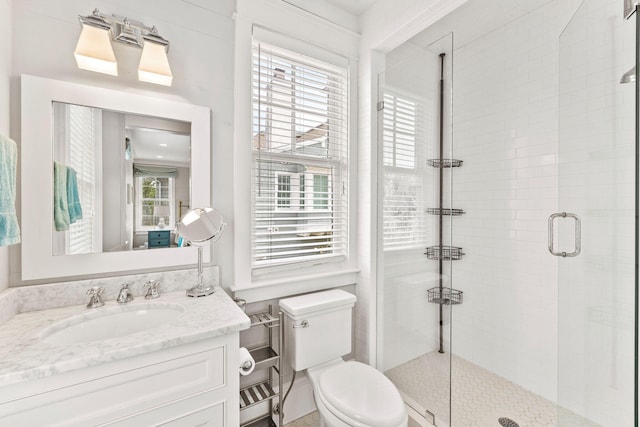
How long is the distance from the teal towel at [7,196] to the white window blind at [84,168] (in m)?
0.27

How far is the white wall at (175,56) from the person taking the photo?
46.8 inches

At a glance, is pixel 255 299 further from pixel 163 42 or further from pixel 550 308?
pixel 550 308

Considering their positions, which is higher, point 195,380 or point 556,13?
point 556,13

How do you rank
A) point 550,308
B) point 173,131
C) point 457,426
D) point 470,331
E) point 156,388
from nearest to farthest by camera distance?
point 156,388 < point 173,131 < point 457,426 < point 550,308 < point 470,331

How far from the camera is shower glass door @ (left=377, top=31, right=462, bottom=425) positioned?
1910 millimetres

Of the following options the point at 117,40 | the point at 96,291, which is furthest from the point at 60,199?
Answer: the point at 117,40

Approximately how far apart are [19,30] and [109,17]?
332 millimetres

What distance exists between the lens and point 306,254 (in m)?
1.92

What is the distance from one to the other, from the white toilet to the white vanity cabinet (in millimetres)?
491

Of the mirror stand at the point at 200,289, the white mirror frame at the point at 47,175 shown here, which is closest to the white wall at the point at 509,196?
the mirror stand at the point at 200,289

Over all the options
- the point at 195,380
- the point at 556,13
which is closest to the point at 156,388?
the point at 195,380

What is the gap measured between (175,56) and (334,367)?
1.86 metres

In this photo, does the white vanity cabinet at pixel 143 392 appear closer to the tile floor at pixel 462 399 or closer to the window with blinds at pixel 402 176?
the tile floor at pixel 462 399

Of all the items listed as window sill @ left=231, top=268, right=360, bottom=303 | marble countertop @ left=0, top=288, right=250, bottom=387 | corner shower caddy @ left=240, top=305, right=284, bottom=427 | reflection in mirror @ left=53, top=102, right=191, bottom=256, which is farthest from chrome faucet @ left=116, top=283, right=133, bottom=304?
corner shower caddy @ left=240, top=305, right=284, bottom=427
